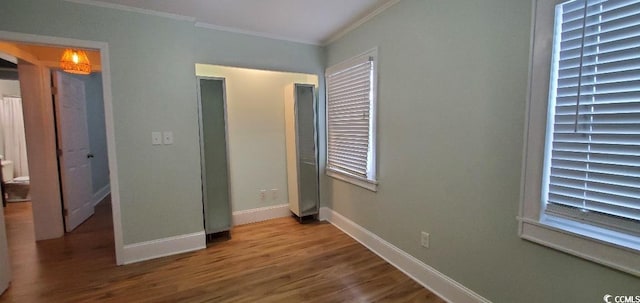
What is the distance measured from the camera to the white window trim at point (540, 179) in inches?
47.2

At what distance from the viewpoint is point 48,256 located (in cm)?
258

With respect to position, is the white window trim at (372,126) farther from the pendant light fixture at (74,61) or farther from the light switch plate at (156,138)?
the pendant light fixture at (74,61)

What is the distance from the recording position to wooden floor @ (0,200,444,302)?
197cm

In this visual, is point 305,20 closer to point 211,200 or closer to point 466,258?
point 211,200

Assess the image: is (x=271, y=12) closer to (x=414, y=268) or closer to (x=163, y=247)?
(x=163, y=247)

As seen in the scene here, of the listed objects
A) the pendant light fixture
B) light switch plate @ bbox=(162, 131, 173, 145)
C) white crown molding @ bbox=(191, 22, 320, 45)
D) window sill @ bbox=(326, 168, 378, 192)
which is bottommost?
window sill @ bbox=(326, 168, 378, 192)

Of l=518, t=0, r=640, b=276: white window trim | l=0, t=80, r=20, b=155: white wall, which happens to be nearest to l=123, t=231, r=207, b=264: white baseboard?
l=518, t=0, r=640, b=276: white window trim

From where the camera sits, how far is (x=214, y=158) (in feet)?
9.54

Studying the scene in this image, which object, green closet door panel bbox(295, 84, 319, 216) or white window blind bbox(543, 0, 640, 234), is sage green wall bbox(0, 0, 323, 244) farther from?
white window blind bbox(543, 0, 640, 234)

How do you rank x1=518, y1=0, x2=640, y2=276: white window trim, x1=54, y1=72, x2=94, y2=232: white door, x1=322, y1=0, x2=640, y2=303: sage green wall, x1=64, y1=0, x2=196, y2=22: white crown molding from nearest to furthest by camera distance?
x1=518, y1=0, x2=640, y2=276: white window trim < x1=322, y1=0, x2=640, y2=303: sage green wall < x1=64, y1=0, x2=196, y2=22: white crown molding < x1=54, y1=72, x2=94, y2=232: white door

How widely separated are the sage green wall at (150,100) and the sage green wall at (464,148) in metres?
1.91

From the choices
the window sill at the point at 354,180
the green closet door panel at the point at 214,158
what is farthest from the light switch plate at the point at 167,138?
the window sill at the point at 354,180

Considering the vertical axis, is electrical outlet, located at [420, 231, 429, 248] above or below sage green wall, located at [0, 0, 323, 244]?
below

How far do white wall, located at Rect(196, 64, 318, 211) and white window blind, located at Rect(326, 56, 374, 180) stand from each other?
1.41 ft
